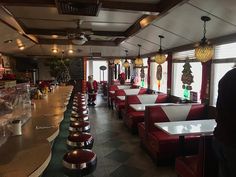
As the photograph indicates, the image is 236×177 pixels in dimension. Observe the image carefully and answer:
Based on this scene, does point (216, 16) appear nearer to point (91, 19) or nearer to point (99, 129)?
point (91, 19)

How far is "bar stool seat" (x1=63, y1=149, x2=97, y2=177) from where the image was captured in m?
2.03

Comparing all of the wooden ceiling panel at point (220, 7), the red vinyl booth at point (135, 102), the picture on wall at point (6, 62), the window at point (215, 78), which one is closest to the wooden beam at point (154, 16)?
the wooden ceiling panel at point (220, 7)

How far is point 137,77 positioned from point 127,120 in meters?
5.40

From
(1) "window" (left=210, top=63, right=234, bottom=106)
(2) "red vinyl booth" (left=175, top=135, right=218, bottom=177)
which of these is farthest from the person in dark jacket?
(1) "window" (left=210, top=63, right=234, bottom=106)

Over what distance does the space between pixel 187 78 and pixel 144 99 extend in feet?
4.76

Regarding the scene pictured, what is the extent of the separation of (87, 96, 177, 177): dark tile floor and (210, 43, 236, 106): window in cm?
198

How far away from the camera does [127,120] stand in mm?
6117

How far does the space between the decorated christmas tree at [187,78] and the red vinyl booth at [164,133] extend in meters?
1.07

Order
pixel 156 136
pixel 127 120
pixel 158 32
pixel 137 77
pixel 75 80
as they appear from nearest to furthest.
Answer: pixel 156 136 < pixel 158 32 < pixel 127 120 < pixel 137 77 < pixel 75 80

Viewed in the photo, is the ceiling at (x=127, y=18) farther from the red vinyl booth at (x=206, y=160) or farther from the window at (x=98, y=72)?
the window at (x=98, y=72)

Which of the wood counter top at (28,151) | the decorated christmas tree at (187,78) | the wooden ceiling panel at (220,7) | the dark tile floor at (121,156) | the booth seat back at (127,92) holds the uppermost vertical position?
the wooden ceiling panel at (220,7)

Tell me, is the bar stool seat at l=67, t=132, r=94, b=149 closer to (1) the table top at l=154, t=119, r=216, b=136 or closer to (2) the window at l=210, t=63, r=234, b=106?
(1) the table top at l=154, t=119, r=216, b=136

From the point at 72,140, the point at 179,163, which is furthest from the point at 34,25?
the point at 179,163

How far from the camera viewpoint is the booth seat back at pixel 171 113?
4.25 meters
